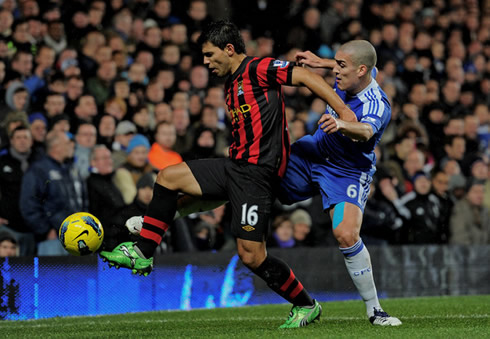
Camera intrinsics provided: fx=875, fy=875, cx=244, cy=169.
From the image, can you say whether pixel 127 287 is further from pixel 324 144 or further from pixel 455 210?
pixel 455 210

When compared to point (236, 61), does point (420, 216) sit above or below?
below

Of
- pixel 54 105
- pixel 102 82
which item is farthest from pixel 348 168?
pixel 102 82

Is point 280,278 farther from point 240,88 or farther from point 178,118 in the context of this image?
point 178,118

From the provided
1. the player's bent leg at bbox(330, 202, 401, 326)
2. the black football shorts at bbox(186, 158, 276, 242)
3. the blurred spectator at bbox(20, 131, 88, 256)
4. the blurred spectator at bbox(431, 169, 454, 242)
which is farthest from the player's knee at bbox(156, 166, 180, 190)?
the blurred spectator at bbox(431, 169, 454, 242)

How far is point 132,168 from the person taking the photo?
995cm

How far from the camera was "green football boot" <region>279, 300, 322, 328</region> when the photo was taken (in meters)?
6.86

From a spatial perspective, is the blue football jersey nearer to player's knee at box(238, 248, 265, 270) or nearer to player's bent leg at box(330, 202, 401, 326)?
player's bent leg at box(330, 202, 401, 326)

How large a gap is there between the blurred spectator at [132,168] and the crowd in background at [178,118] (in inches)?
0.5

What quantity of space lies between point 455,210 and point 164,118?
13.5 ft

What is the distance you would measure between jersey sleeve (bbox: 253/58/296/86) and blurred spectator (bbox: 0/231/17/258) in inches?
137

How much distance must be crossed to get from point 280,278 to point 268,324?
2.16ft

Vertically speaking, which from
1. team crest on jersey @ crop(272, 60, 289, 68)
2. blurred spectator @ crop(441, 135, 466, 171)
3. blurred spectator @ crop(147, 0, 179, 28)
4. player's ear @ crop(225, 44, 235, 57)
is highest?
blurred spectator @ crop(147, 0, 179, 28)

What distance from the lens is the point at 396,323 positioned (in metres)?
6.64

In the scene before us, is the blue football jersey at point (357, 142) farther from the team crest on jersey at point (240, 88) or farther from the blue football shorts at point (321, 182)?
the team crest on jersey at point (240, 88)
